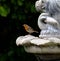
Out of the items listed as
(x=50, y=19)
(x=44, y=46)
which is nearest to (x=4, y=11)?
(x=50, y=19)

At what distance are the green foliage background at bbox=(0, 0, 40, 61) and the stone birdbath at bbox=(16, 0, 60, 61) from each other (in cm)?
103

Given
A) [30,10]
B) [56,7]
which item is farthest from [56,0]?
[30,10]

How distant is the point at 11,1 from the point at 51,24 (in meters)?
1.47

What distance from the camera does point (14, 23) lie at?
574 centimetres

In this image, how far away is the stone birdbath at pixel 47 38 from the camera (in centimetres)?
357

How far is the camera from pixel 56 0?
3.90 metres

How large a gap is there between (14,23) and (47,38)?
211cm

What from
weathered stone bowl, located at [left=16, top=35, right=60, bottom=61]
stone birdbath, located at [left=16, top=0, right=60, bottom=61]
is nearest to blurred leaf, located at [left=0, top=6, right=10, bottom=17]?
stone birdbath, located at [left=16, top=0, right=60, bottom=61]

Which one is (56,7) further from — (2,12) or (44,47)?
(2,12)

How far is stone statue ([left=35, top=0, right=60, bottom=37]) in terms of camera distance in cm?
384

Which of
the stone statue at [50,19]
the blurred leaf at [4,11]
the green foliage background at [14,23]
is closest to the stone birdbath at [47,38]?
the stone statue at [50,19]

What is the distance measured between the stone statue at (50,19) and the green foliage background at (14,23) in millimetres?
1007

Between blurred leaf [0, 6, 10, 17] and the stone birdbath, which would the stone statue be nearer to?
the stone birdbath

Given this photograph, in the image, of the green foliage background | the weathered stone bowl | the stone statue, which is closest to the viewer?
the weathered stone bowl
